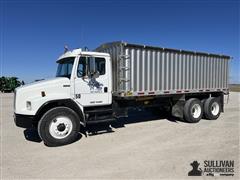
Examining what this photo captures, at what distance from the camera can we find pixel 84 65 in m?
6.65

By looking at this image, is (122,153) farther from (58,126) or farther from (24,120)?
(24,120)

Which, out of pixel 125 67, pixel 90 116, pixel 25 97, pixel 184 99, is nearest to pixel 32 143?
pixel 25 97

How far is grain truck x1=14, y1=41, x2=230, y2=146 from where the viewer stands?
611cm

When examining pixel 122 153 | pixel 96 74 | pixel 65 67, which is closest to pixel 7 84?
pixel 65 67

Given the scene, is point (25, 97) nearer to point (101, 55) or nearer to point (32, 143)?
point (32, 143)

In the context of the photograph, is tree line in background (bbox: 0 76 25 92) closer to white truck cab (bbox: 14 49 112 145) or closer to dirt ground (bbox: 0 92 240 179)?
dirt ground (bbox: 0 92 240 179)

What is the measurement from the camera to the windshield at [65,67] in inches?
266

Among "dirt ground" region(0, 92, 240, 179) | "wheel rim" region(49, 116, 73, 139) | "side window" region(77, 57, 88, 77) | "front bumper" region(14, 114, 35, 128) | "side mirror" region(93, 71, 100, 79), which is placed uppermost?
"side window" region(77, 57, 88, 77)

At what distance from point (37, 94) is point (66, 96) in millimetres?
838

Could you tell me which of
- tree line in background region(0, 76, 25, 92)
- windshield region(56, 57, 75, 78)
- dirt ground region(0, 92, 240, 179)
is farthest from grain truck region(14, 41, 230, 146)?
tree line in background region(0, 76, 25, 92)

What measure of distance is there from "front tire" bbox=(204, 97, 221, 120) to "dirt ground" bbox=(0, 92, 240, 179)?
4.93 ft

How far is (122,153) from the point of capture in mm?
5441

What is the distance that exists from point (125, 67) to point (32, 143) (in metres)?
3.84

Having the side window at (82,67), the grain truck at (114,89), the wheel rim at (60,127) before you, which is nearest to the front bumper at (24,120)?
the grain truck at (114,89)
